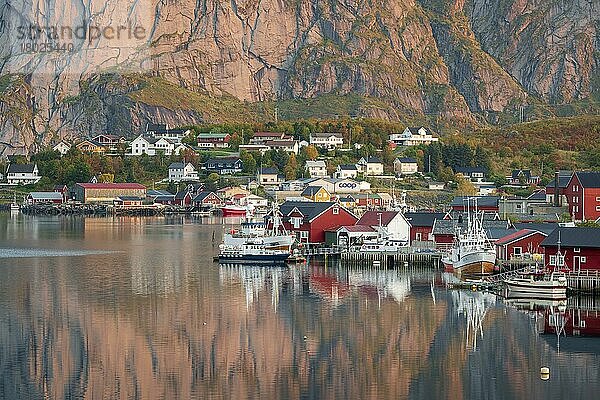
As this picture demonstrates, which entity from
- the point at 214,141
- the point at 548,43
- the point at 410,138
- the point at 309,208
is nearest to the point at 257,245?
the point at 309,208

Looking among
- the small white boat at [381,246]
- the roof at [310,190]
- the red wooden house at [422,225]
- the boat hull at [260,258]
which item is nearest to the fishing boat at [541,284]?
the small white boat at [381,246]

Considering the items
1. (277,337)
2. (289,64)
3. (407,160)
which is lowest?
(277,337)

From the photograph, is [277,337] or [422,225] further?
[422,225]

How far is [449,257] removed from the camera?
40.4m

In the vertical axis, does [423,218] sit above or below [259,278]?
above

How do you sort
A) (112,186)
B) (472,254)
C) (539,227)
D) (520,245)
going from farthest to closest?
(112,186) < (539,227) < (520,245) < (472,254)

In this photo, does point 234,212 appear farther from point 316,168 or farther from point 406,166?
point 406,166

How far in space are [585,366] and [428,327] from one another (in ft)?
17.3

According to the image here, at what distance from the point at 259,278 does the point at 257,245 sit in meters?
4.74

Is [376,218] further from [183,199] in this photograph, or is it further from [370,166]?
[370,166]

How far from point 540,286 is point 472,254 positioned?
5629 millimetres

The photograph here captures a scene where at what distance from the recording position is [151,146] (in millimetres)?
104812

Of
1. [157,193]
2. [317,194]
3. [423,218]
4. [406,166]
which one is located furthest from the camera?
[406,166]

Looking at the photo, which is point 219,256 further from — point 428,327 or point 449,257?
point 428,327
